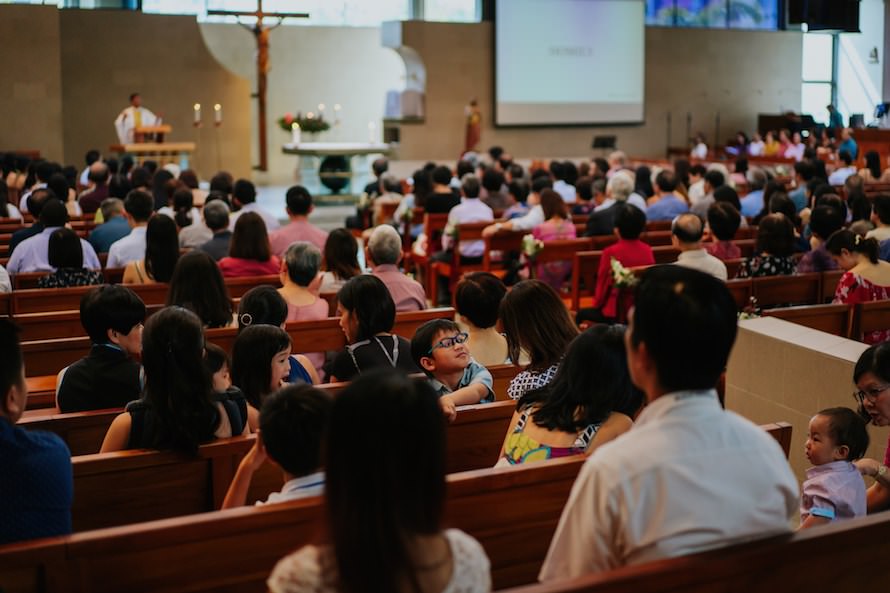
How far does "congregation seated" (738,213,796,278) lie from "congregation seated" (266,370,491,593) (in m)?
4.85

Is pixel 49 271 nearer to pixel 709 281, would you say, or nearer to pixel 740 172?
pixel 709 281

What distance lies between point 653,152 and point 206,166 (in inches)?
331

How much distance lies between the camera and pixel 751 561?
1.79 m

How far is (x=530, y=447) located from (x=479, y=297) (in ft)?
4.96

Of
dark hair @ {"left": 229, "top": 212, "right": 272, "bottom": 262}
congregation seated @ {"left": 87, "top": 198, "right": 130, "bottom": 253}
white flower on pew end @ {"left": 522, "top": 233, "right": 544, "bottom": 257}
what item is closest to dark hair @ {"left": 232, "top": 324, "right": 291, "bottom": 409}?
dark hair @ {"left": 229, "top": 212, "right": 272, "bottom": 262}

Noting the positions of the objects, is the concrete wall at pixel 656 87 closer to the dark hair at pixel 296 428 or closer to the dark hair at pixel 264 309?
the dark hair at pixel 264 309

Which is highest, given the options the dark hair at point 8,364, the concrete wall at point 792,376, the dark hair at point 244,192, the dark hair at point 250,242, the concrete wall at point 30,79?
the concrete wall at point 30,79

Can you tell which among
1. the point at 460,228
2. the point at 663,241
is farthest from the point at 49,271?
the point at 663,241

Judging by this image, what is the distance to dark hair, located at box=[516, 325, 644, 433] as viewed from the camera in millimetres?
2523

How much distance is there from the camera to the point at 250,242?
6012 millimetres

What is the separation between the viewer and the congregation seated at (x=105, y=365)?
3.53m

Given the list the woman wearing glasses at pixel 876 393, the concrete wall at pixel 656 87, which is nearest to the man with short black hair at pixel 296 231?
the woman wearing glasses at pixel 876 393

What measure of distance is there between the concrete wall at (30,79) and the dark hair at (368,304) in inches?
497

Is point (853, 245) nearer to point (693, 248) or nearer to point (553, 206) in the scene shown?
point (693, 248)
